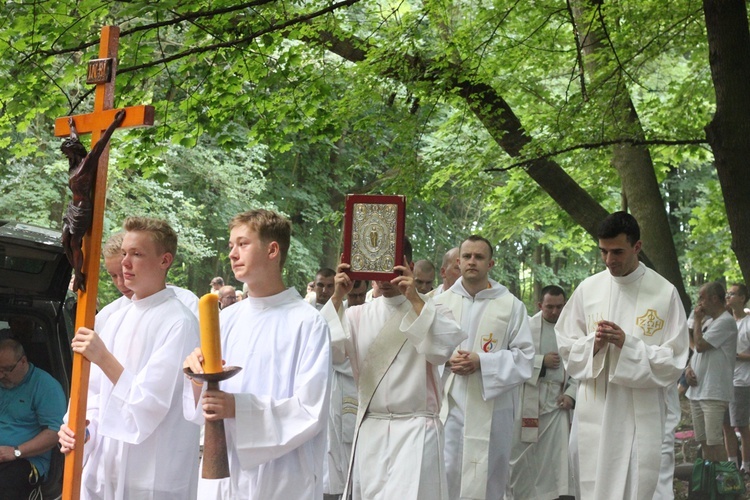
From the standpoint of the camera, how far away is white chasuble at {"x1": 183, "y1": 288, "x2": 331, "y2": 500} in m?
4.77

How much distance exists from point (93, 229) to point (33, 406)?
1764 millimetres

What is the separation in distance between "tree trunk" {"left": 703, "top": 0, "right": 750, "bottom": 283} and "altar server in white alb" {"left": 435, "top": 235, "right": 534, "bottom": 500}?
6.17 feet

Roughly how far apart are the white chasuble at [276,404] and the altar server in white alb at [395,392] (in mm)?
Answer: 1562

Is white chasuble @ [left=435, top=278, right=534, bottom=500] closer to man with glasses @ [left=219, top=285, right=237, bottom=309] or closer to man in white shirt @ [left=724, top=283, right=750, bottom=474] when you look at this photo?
man in white shirt @ [left=724, top=283, right=750, bottom=474]

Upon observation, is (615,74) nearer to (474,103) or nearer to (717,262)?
(474,103)

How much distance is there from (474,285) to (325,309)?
2.45 meters

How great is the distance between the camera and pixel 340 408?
10391mm

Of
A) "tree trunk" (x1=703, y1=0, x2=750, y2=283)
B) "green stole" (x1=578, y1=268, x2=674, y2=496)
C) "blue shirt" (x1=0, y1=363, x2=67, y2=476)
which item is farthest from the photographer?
"tree trunk" (x1=703, y1=0, x2=750, y2=283)

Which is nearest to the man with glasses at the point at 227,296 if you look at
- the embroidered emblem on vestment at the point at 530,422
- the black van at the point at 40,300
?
the embroidered emblem on vestment at the point at 530,422

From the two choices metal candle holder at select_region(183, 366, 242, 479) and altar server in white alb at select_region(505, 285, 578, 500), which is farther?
altar server in white alb at select_region(505, 285, 578, 500)

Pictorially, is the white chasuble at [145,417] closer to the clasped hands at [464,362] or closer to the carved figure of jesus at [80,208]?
the carved figure of jesus at [80,208]

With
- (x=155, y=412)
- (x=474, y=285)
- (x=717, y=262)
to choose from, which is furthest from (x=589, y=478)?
(x=717, y=262)

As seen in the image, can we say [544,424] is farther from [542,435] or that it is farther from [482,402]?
[482,402]

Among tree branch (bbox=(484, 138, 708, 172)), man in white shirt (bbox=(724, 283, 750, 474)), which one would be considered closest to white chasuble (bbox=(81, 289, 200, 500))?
tree branch (bbox=(484, 138, 708, 172))
